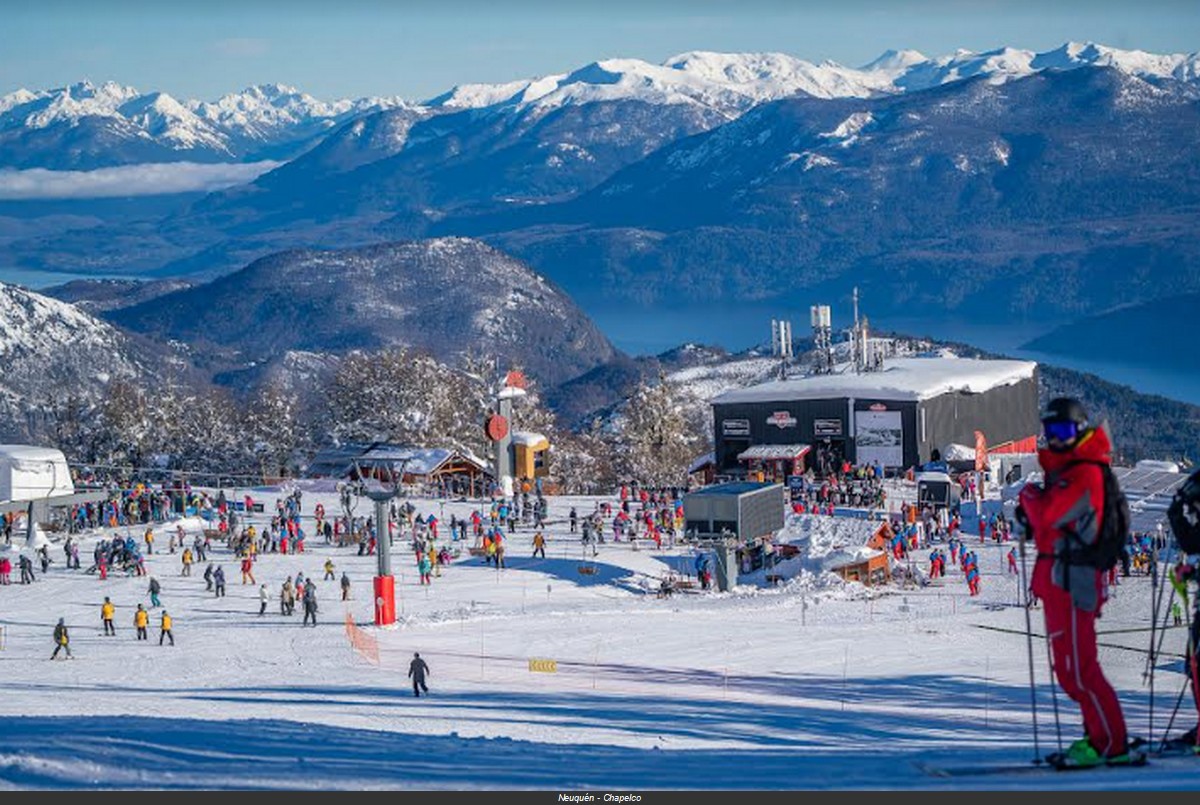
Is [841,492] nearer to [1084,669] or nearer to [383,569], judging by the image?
[383,569]

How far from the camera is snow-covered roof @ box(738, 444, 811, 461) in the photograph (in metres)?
52.9

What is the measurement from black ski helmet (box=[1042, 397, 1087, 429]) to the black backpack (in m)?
0.24

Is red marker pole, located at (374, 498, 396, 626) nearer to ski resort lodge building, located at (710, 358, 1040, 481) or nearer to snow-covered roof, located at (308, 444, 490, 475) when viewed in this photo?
snow-covered roof, located at (308, 444, 490, 475)

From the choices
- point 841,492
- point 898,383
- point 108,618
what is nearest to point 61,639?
point 108,618

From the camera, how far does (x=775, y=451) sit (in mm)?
53469

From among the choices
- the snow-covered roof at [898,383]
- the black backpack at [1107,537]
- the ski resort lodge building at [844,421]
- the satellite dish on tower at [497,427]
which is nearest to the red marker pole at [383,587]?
the black backpack at [1107,537]

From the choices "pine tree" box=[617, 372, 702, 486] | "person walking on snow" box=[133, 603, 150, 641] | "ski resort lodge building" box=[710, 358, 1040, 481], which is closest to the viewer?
"person walking on snow" box=[133, 603, 150, 641]

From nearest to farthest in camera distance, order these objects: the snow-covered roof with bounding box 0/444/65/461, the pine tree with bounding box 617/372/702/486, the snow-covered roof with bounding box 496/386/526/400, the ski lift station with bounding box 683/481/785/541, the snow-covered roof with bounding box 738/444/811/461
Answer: the ski lift station with bounding box 683/481/785/541 < the snow-covered roof with bounding box 0/444/65/461 < the snow-covered roof with bounding box 496/386/526/400 < the snow-covered roof with bounding box 738/444/811/461 < the pine tree with bounding box 617/372/702/486

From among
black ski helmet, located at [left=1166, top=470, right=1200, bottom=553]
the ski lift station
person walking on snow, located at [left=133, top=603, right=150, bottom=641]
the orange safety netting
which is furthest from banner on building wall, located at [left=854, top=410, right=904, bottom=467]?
black ski helmet, located at [left=1166, top=470, right=1200, bottom=553]

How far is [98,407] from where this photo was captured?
248 ft

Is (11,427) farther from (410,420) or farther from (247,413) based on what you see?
(410,420)

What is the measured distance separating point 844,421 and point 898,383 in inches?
104

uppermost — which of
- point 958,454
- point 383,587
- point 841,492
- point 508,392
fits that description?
point 508,392

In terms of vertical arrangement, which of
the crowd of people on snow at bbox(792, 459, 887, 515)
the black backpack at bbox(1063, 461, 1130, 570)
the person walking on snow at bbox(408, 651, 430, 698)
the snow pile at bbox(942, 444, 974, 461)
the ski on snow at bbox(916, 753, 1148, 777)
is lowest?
the person walking on snow at bbox(408, 651, 430, 698)
